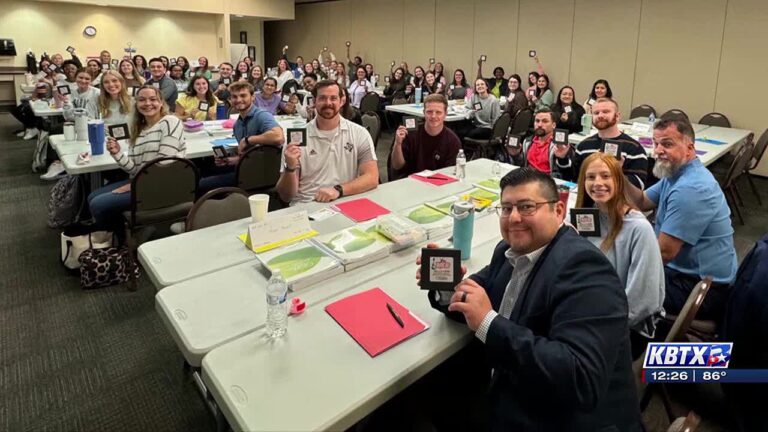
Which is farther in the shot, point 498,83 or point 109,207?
point 498,83

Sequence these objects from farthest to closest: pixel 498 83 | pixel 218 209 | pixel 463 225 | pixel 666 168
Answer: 1. pixel 498 83
2. pixel 666 168
3. pixel 218 209
4. pixel 463 225

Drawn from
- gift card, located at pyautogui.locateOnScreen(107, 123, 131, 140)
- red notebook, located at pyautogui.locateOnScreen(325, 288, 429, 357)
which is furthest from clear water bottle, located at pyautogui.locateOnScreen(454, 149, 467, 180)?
gift card, located at pyautogui.locateOnScreen(107, 123, 131, 140)

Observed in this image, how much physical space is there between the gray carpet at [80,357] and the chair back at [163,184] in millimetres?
574

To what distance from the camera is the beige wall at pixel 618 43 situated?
6.54 m

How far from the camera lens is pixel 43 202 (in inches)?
183

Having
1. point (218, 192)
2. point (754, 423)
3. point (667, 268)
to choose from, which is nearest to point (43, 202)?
point (218, 192)

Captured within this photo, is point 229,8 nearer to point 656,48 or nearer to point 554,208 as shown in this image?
point 656,48

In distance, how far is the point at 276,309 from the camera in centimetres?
134

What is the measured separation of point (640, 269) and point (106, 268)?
121 inches

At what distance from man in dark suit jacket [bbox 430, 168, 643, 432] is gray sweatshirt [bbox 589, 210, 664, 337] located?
62cm

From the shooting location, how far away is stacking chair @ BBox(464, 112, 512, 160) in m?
5.56

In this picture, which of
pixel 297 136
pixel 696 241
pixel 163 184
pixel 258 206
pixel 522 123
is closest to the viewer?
pixel 258 206

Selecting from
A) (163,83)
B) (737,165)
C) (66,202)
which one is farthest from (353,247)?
(163,83)

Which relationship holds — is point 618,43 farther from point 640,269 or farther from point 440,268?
point 440,268
